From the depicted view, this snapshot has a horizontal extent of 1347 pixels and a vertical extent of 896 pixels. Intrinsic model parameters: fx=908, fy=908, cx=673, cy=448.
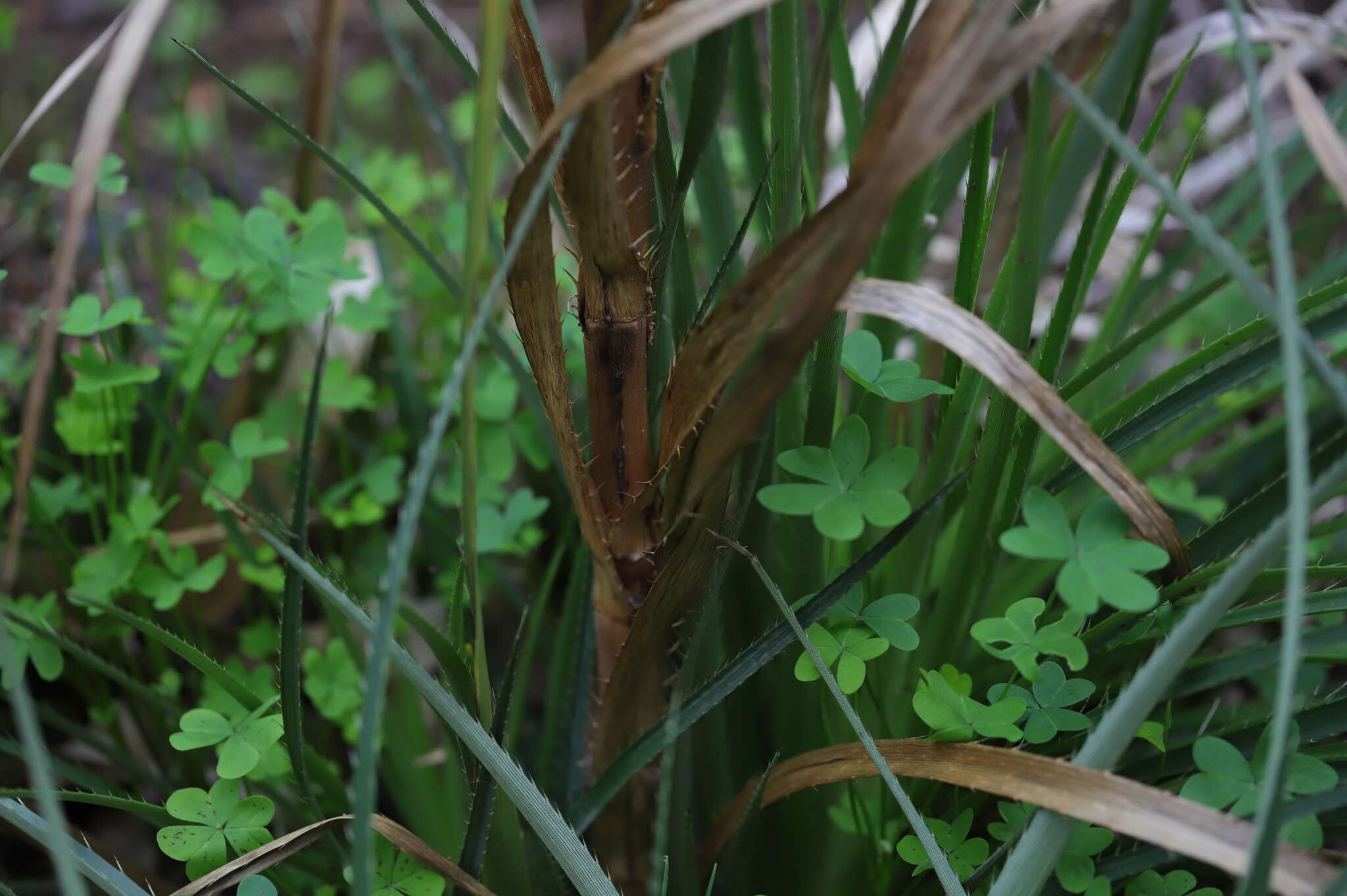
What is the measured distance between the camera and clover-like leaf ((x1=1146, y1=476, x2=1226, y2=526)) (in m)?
0.92

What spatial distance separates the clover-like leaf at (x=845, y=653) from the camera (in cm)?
58

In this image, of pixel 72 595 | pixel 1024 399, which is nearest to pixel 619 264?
pixel 1024 399

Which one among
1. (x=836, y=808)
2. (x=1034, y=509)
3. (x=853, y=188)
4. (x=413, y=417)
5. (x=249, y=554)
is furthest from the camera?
(x=413, y=417)

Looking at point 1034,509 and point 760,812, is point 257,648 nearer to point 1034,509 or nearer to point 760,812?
point 760,812

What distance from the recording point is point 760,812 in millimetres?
716

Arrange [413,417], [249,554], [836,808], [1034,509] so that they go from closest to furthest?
[1034,509] < [836,808] < [249,554] < [413,417]

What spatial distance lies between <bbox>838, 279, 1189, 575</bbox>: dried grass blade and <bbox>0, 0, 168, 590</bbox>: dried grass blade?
42cm

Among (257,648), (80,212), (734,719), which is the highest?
(80,212)

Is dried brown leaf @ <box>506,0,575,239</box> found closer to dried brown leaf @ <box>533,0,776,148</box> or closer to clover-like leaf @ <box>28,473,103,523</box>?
dried brown leaf @ <box>533,0,776,148</box>

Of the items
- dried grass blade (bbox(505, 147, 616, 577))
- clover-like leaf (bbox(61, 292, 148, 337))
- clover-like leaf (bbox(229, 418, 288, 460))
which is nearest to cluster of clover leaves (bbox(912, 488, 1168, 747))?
dried grass blade (bbox(505, 147, 616, 577))

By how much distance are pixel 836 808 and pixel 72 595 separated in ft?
2.02

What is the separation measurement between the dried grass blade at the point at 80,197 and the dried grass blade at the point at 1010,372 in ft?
1.37

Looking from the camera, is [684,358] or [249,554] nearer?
[684,358]

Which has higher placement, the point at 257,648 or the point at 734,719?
the point at 734,719
